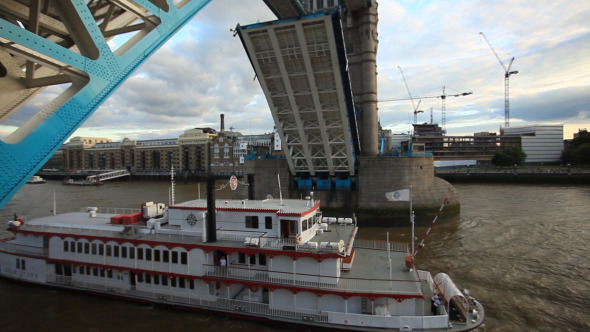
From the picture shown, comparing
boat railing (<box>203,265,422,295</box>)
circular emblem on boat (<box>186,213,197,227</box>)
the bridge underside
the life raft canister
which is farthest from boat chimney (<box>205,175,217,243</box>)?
the bridge underside

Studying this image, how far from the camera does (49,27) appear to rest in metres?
6.61

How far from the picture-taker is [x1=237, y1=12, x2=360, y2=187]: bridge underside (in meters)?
18.1

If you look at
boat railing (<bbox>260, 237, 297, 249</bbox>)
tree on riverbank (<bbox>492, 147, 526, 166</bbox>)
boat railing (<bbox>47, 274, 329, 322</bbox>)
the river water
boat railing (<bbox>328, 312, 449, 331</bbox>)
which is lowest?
the river water

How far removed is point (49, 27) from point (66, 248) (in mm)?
10758

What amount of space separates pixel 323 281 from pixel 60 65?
9105 mm

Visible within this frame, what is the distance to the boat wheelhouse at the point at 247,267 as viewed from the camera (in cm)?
1042

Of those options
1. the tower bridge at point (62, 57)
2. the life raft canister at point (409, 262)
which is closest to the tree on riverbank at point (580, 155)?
the life raft canister at point (409, 262)

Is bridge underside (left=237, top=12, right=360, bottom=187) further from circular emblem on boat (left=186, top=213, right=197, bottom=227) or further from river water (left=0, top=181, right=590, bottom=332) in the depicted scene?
circular emblem on boat (left=186, top=213, right=197, bottom=227)

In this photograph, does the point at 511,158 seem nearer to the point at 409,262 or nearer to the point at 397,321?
the point at 409,262

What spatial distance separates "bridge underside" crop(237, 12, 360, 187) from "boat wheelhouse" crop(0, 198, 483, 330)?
920cm

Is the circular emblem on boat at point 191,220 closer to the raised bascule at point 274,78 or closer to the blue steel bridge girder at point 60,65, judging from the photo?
the raised bascule at point 274,78

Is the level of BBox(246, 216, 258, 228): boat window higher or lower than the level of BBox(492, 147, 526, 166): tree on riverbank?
lower

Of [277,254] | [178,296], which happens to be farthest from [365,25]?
[178,296]

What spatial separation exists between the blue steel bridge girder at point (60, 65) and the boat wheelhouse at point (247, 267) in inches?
267
